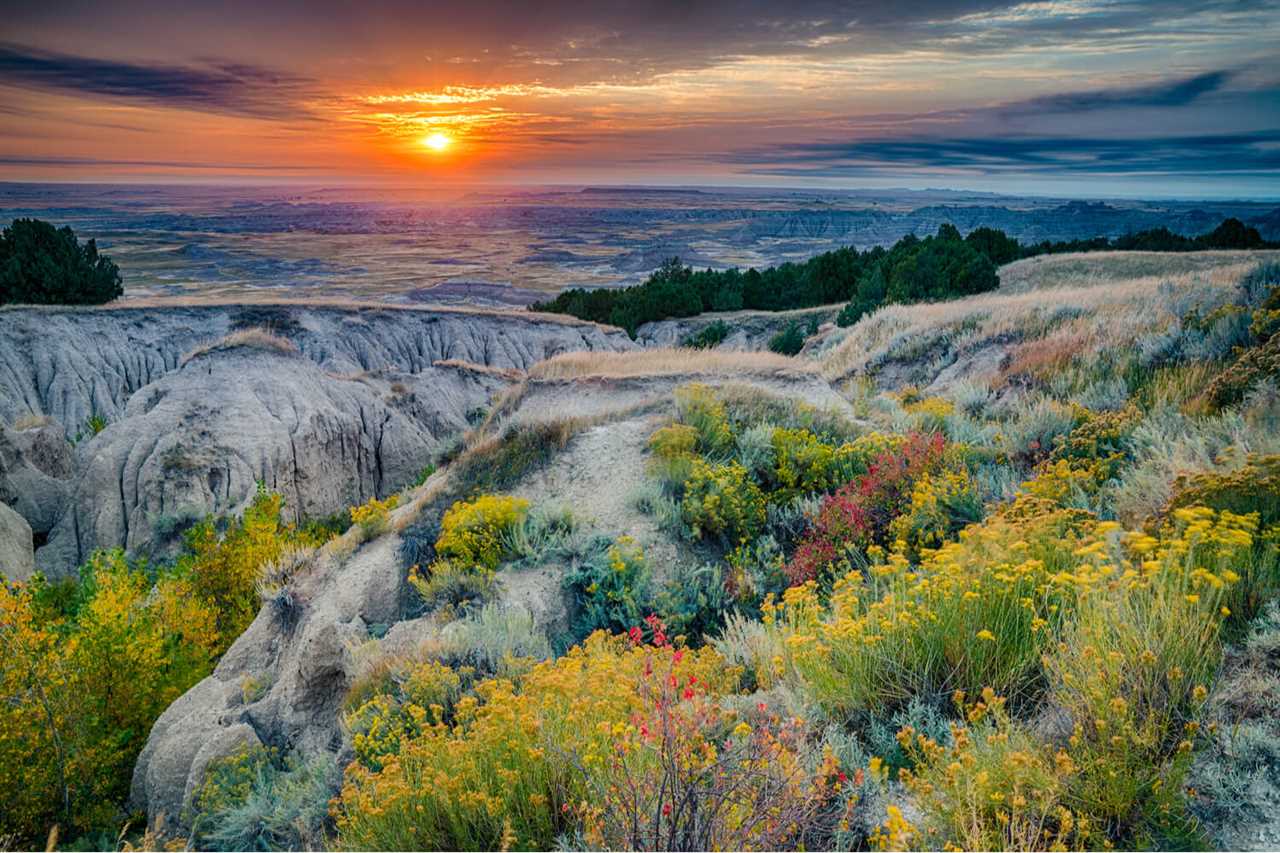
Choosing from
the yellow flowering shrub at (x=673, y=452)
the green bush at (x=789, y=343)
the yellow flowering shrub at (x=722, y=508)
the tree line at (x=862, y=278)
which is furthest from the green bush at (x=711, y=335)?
the yellow flowering shrub at (x=722, y=508)

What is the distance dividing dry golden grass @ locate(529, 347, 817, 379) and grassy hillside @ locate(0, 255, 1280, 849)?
3.35 metres

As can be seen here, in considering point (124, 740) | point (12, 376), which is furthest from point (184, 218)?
point (124, 740)

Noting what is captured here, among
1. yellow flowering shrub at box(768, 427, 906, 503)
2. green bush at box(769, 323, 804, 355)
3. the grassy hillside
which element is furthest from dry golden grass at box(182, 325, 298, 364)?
green bush at box(769, 323, 804, 355)

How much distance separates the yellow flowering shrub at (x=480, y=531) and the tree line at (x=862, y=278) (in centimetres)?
3420

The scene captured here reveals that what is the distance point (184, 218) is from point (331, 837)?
221 m

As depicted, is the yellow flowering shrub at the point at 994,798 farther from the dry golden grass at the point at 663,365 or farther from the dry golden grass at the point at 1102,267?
the dry golden grass at the point at 1102,267

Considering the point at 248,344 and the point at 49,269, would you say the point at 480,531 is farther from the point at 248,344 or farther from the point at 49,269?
the point at 49,269

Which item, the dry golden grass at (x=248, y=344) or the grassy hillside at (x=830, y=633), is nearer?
the grassy hillside at (x=830, y=633)

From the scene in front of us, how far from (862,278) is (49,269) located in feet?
180

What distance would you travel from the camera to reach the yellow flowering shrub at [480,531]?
880cm

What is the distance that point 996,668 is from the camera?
420cm

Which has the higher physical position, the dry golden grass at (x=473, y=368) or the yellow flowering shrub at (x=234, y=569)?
the dry golden grass at (x=473, y=368)

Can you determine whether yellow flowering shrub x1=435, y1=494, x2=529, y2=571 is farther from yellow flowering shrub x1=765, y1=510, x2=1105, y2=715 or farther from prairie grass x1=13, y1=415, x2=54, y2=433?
prairie grass x1=13, y1=415, x2=54, y2=433

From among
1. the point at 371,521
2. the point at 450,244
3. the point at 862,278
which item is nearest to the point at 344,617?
the point at 371,521
